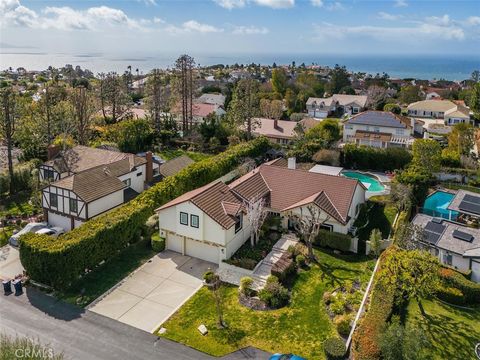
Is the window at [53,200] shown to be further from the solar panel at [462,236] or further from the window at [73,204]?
the solar panel at [462,236]

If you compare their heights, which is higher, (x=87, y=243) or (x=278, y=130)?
(x=278, y=130)

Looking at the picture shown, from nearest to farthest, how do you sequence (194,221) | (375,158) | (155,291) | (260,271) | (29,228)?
(155,291) < (260,271) < (194,221) < (29,228) < (375,158)

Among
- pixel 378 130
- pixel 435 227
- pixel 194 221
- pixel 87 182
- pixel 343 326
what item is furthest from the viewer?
pixel 378 130

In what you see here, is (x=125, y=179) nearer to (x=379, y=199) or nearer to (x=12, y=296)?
(x=12, y=296)

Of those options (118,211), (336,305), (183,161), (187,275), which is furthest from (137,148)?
(336,305)

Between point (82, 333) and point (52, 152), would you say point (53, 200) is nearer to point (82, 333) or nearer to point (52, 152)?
point (52, 152)

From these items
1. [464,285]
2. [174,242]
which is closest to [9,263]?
[174,242]

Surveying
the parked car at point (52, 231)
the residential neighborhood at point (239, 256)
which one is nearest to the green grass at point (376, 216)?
the residential neighborhood at point (239, 256)
